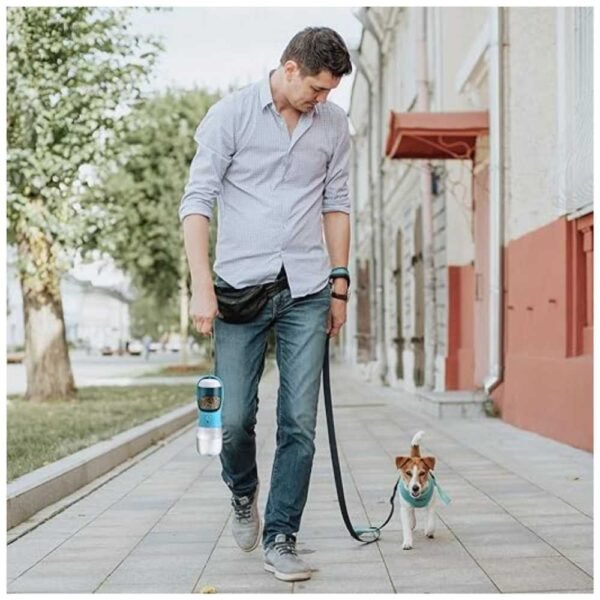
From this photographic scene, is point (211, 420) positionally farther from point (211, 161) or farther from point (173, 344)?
point (173, 344)

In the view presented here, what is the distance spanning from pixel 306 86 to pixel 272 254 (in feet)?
2.01

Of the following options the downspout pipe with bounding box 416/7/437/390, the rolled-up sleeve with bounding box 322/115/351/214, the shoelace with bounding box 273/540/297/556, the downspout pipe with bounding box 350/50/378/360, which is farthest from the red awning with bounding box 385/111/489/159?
the downspout pipe with bounding box 350/50/378/360

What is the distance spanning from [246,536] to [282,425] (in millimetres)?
543

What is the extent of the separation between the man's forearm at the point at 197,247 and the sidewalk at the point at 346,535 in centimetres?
108

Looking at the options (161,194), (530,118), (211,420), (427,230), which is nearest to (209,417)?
(211,420)

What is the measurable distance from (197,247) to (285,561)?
3.77 feet

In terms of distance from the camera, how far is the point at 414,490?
501 cm

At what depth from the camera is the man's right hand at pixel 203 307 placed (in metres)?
4.25

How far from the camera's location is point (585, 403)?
8.89 meters

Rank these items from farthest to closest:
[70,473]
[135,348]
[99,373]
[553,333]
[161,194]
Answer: [135,348]
[99,373]
[161,194]
[553,333]
[70,473]

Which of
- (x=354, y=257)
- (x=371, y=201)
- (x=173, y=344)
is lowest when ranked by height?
(x=173, y=344)

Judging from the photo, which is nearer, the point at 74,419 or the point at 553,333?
the point at 553,333

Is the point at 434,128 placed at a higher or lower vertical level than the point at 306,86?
higher

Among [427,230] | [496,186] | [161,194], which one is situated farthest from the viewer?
[161,194]
